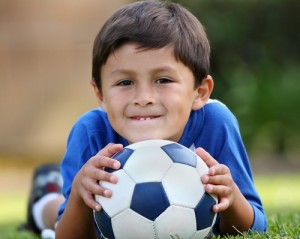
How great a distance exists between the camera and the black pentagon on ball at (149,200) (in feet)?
10.3

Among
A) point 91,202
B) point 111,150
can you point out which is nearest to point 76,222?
point 91,202

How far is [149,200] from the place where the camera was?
10.3ft

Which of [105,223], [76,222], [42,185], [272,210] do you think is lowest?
[272,210]

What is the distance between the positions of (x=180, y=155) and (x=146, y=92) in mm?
337

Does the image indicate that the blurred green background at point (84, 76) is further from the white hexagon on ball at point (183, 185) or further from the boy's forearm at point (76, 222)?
the white hexagon on ball at point (183, 185)

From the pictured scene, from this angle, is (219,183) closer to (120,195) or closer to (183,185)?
(183,185)

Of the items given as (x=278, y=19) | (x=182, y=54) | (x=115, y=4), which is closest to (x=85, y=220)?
(x=182, y=54)

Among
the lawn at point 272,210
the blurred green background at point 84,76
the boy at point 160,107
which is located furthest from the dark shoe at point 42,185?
the blurred green background at point 84,76

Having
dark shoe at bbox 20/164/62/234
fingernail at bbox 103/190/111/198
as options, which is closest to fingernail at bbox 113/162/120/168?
fingernail at bbox 103/190/111/198

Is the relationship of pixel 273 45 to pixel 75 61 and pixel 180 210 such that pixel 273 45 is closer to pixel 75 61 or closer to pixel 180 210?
pixel 75 61

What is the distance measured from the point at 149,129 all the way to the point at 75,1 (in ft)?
31.6

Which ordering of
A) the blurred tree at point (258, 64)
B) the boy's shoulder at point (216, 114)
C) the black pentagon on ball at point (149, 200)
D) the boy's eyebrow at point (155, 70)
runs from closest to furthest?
1. the black pentagon on ball at point (149, 200)
2. the boy's eyebrow at point (155, 70)
3. the boy's shoulder at point (216, 114)
4. the blurred tree at point (258, 64)

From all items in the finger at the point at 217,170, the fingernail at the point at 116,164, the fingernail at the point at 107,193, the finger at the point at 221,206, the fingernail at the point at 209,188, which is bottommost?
the finger at the point at 221,206

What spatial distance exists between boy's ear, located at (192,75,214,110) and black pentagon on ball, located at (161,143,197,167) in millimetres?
502
